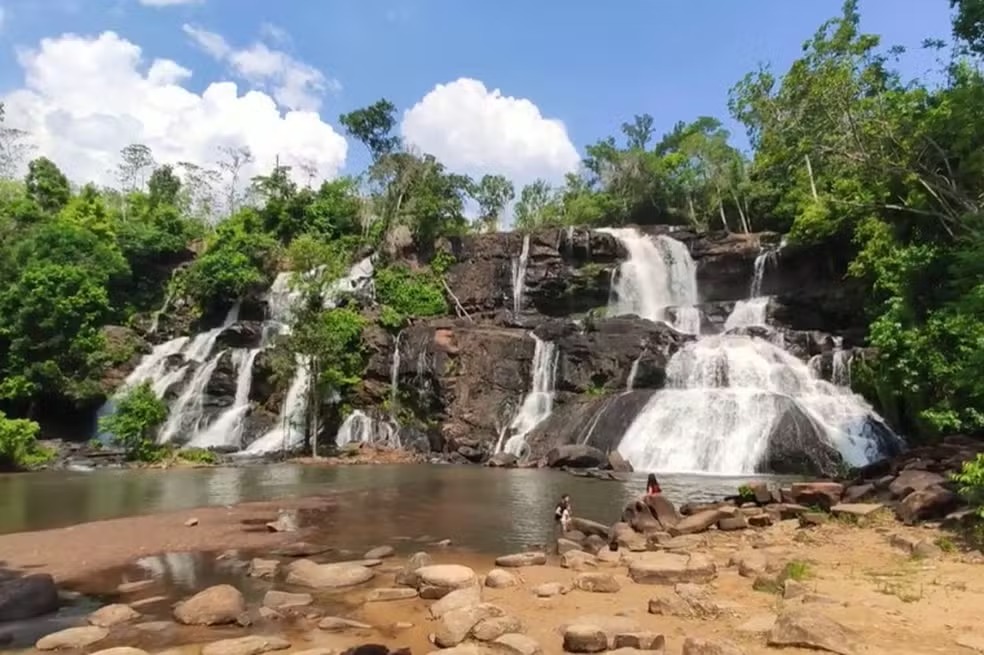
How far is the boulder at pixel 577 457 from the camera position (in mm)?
28359

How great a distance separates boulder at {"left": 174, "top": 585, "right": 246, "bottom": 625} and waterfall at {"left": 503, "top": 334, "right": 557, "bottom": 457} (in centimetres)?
2383

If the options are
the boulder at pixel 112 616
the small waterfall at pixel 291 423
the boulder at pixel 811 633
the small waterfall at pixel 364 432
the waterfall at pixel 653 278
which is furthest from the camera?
the waterfall at pixel 653 278

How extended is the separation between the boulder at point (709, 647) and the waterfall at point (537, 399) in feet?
85.2

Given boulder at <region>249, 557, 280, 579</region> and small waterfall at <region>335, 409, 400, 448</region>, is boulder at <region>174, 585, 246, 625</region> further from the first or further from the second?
small waterfall at <region>335, 409, 400, 448</region>

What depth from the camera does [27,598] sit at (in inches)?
374

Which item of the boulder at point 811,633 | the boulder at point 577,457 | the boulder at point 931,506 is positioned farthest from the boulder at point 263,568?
the boulder at point 577,457

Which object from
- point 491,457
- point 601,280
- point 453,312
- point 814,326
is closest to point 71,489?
point 491,457

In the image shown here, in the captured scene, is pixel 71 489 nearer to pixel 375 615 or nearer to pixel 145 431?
pixel 145 431

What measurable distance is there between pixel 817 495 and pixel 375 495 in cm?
1151

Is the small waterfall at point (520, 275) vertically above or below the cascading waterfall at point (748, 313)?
above

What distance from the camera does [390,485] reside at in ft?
78.3

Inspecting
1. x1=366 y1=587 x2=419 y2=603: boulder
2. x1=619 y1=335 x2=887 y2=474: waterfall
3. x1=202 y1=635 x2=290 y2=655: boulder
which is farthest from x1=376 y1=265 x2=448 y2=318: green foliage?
x1=202 y1=635 x2=290 y2=655: boulder

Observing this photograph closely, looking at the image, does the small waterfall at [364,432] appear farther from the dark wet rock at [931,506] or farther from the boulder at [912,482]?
the dark wet rock at [931,506]

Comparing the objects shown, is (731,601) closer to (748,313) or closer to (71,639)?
(71,639)
